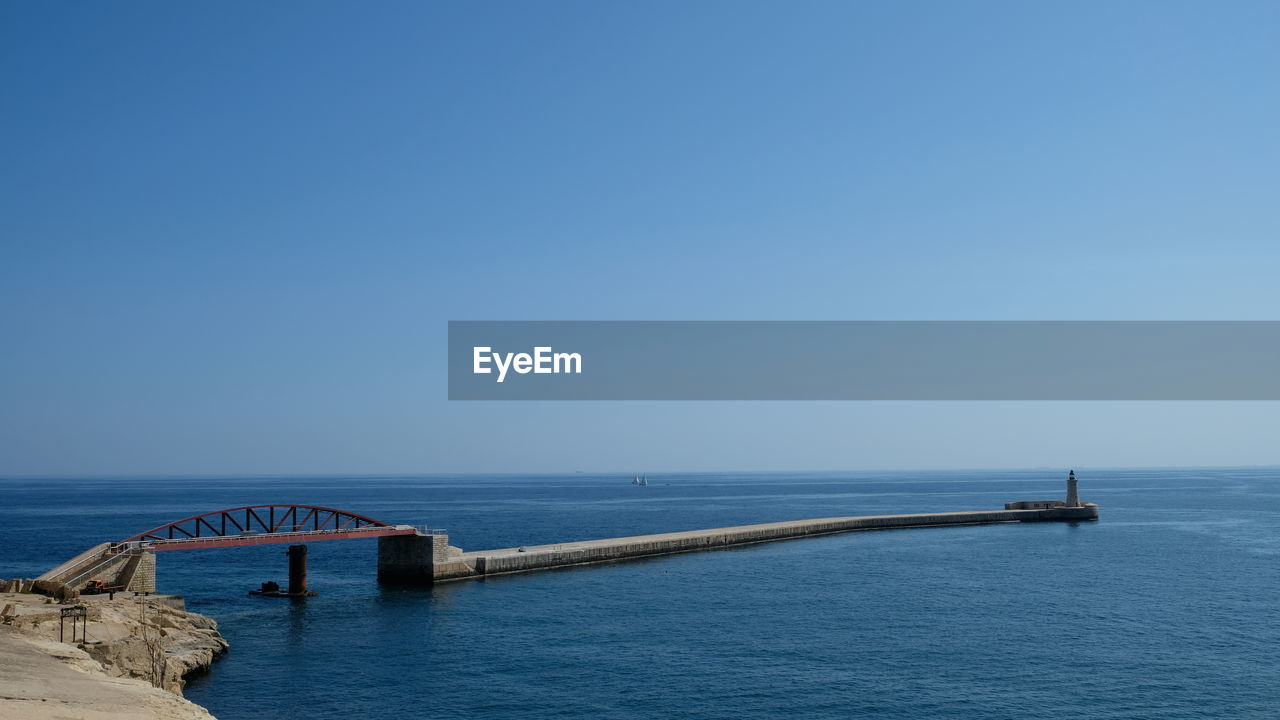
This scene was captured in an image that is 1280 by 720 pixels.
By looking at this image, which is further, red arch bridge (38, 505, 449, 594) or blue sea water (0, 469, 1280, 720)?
red arch bridge (38, 505, 449, 594)

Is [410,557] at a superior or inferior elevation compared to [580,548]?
superior

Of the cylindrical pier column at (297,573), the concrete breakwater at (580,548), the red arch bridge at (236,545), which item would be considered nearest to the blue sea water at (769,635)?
the cylindrical pier column at (297,573)

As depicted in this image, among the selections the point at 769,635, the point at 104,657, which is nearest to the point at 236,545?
the point at 104,657

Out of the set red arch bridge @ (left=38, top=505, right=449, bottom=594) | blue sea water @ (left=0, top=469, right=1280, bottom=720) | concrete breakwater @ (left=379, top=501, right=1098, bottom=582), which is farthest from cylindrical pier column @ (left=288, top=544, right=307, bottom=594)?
concrete breakwater @ (left=379, top=501, right=1098, bottom=582)

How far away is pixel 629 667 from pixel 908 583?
34.4 metres

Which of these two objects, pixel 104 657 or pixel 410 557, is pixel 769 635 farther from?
pixel 410 557

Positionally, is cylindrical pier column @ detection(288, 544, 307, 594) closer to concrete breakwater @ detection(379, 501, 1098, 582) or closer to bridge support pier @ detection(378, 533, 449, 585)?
bridge support pier @ detection(378, 533, 449, 585)

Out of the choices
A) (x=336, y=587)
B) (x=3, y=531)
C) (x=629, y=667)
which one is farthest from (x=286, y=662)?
(x=3, y=531)

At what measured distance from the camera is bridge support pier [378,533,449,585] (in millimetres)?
71375

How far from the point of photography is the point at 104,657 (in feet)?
124

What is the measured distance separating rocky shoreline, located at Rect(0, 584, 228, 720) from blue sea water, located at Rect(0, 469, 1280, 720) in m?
1.96

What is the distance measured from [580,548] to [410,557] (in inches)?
661

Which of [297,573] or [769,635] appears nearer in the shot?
[769,635]

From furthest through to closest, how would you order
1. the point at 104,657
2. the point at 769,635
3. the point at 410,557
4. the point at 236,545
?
the point at 410,557, the point at 236,545, the point at 769,635, the point at 104,657
